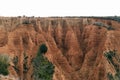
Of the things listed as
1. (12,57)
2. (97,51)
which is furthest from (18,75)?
(97,51)

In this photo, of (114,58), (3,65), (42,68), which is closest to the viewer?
(3,65)

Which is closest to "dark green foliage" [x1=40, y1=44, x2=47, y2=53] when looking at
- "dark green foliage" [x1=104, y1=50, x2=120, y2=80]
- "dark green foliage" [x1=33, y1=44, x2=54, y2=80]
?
"dark green foliage" [x1=33, y1=44, x2=54, y2=80]

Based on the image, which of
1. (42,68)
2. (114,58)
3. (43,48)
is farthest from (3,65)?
Result: (114,58)

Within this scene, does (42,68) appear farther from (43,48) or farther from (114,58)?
(114,58)

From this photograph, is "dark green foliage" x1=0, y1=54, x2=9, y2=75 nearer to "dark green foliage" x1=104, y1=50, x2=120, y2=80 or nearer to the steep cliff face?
the steep cliff face

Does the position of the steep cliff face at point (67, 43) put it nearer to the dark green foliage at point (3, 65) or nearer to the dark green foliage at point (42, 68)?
the dark green foliage at point (42, 68)

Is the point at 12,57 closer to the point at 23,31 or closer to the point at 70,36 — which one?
the point at 23,31
